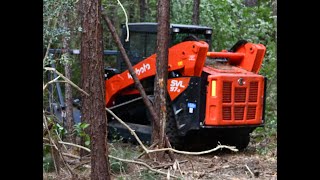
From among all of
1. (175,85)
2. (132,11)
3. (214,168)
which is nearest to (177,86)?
(175,85)

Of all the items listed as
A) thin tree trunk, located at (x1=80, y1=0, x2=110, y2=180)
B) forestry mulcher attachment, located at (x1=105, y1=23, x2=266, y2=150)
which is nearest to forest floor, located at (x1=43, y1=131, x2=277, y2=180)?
forestry mulcher attachment, located at (x1=105, y1=23, x2=266, y2=150)

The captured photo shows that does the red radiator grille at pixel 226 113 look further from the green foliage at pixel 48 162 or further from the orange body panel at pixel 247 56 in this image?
the green foliage at pixel 48 162

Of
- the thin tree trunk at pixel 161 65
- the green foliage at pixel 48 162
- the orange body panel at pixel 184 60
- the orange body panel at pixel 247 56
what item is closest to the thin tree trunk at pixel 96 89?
the green foliage at pixel 48 162

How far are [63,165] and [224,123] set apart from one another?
395 centimetres

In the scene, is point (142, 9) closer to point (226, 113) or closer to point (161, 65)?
point (226, 113)

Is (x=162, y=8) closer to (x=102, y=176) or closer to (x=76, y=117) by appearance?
(x=102, y=176)

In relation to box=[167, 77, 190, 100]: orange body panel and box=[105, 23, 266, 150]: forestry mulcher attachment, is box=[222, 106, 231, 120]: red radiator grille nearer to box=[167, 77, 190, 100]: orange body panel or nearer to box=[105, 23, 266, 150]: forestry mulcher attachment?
box=[105, 23, 266, 150]: forestry mulcher attachment

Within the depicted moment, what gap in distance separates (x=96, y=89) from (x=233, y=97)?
4848 mm

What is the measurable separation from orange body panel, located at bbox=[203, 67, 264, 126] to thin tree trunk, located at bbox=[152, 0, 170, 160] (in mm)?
1189

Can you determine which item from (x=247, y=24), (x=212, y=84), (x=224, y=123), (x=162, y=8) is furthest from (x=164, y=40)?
(x=247, y=24)

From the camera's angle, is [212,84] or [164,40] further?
[212,84]
